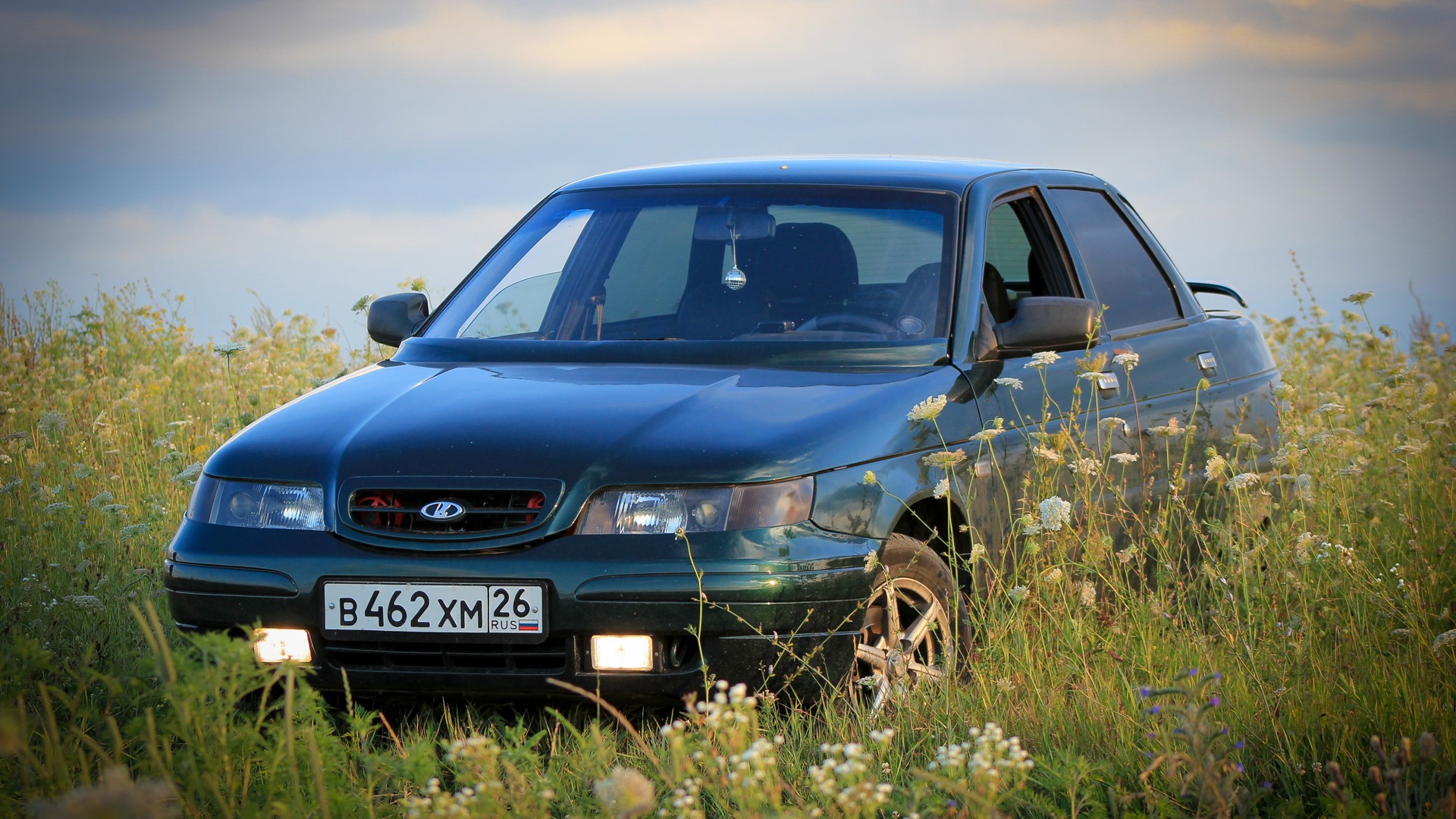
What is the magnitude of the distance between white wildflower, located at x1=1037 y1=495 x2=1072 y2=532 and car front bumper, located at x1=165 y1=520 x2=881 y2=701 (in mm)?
477

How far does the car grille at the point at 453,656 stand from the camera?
12.0 ft

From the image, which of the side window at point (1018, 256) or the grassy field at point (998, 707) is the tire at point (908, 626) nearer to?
the grassy field at point (998, 707)

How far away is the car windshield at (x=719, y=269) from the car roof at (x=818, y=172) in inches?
2.1

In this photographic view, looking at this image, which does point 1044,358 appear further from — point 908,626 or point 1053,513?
point 908,626

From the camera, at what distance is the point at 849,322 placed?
15.7ft

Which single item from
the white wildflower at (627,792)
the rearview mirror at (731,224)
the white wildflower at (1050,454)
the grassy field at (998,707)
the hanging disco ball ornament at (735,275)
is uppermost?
the rearview mirror at (731,224)

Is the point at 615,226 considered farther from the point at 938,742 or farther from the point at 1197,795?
the point at 1197,795

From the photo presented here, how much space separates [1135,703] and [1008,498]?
38.7 inches

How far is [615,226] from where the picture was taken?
5.59 m

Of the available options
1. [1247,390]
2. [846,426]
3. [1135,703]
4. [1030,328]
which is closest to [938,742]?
[1135,703]

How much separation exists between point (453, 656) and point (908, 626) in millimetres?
1231

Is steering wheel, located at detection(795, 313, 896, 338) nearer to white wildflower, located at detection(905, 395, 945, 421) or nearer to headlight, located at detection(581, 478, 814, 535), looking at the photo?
white wildflower, located at detection(905, 395, 945, 421)

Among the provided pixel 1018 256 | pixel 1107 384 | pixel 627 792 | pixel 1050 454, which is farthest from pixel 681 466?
pixel 1018 256

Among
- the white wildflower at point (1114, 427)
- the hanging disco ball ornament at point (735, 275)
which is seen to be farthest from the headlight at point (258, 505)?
the white wildflower at point (1114, 427)
